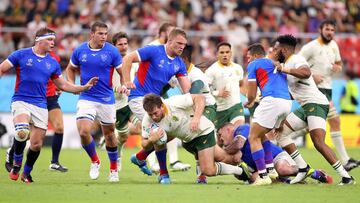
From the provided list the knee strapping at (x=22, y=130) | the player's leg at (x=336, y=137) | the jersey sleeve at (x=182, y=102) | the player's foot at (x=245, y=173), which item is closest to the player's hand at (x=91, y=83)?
the knee strapping at (x=22, y=130)

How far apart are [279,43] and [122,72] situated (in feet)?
8.90

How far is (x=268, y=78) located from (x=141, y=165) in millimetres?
3155

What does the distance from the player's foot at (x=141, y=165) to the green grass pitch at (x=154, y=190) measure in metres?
0.13

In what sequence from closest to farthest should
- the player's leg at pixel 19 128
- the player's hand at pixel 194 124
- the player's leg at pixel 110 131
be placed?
the player's hand at pixel 194 124, the player's leg at pixel 19 128, the player's leg at pixel 110 131

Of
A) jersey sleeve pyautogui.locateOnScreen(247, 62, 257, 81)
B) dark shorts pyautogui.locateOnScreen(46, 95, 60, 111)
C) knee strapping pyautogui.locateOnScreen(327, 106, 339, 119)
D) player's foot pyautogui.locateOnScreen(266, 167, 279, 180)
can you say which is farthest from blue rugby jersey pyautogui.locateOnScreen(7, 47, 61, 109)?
knee strapping pyautogui.locateOnScreen(327, 106, 339, 119)

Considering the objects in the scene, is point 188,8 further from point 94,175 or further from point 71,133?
point 94,175

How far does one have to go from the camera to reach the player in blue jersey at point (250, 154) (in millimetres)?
14734

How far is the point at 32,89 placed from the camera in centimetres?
1470

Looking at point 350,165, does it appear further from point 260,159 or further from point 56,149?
point 56,149

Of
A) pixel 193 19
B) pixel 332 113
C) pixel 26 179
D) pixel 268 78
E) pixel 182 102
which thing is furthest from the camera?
pixel 193 19

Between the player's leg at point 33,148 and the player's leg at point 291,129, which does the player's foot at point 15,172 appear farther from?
the player's leg at point 291,129

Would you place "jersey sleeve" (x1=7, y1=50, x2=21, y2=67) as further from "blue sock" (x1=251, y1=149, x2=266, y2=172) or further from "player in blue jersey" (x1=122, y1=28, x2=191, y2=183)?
"blue sock" (x1=251, y1=149, x2=266, y2=172)

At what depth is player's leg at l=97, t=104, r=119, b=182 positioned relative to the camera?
15.3 m

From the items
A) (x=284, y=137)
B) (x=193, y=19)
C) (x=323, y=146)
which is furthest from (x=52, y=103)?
(x=193, y=19)
